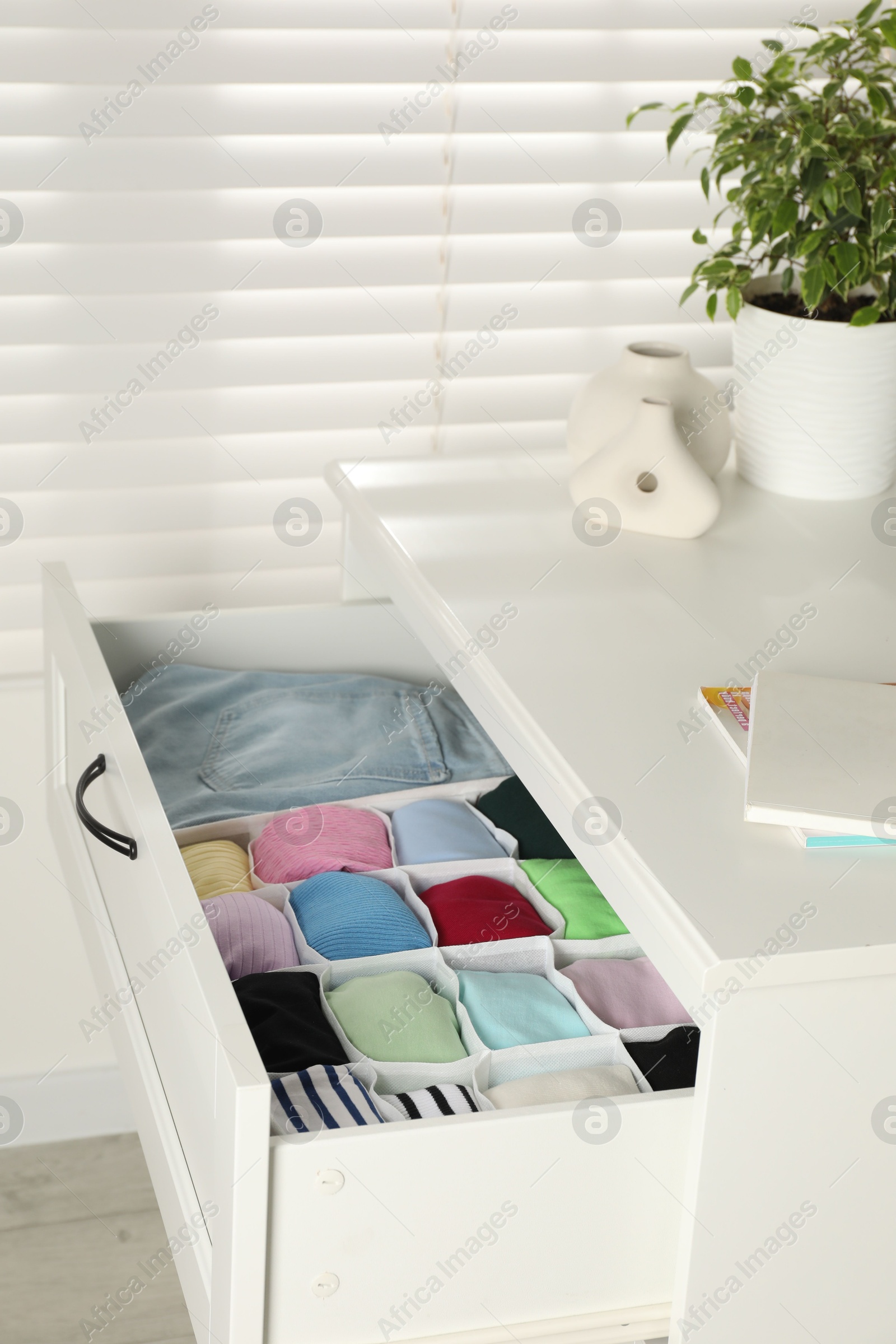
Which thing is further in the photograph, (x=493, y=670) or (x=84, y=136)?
(x=84, y=136)

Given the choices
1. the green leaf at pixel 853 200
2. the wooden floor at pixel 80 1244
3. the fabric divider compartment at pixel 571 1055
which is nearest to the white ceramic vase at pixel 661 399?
the green leaf at pixel 853 200

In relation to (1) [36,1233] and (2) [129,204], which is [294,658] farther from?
(1) [36,1233]

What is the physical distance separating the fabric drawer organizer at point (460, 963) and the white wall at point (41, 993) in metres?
0.46

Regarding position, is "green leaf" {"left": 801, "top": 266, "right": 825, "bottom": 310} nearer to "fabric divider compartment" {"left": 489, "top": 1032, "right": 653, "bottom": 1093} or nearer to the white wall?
"fabric divider compartment" {"left": 489, "top": 1032, "right": 653, "bottom": 1093}

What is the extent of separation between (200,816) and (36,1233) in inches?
21.3

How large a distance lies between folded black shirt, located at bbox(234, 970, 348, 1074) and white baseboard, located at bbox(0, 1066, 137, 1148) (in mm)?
714

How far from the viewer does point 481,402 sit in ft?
4.80

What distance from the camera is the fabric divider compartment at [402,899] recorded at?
0.85 meters

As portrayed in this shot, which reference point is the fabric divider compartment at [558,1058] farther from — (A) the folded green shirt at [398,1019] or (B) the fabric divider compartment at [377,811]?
(B) the fabric divider compartment at [377,811]

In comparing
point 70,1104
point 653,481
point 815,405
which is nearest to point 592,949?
point 653,481

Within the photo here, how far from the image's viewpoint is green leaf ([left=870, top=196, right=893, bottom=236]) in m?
1.01

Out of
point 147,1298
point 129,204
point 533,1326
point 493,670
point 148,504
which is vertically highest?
point 129,204

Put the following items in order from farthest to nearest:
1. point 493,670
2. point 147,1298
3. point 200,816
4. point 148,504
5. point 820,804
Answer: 1. point 148,504
2. point 147,1298
3. point 200,816
4. point 493,670
5. point 820,804

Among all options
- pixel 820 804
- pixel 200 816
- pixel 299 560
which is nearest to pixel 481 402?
pixel 299 560
